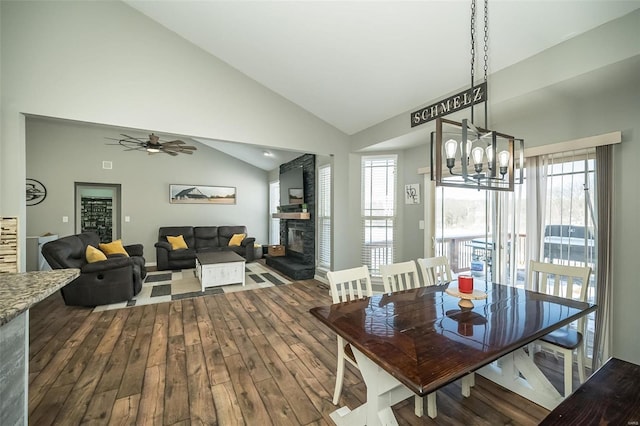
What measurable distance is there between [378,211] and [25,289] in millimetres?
4081

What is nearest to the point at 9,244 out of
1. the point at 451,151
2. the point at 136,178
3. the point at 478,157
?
the point at 451,151

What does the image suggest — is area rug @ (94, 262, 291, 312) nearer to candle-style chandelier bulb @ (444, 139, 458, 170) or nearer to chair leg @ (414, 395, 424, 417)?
chair leg @ (414, 395, 424, 417)

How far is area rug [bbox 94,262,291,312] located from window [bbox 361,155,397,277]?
1.72 m

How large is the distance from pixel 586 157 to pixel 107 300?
19.4 ft

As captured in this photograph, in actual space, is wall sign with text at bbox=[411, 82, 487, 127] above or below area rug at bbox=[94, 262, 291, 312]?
above

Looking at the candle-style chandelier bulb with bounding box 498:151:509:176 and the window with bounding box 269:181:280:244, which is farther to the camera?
the window with bounding box 269:181:280:244

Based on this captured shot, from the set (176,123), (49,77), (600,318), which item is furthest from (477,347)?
(49,77)

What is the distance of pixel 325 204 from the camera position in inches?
202

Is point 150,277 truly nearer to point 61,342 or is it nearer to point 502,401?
point 61,342

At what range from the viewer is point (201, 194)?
722cm

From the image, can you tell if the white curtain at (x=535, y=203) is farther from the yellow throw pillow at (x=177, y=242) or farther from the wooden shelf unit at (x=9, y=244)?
the yellow throw pillow at (x=177, y=242)

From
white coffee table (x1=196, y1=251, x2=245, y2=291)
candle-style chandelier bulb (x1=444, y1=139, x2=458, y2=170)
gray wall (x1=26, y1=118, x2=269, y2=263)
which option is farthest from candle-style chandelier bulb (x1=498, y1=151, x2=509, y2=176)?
gray wall (x1=26, y1=118, x2=269, y2=263)

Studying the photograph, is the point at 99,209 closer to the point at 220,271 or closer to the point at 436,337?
the point at 220,271

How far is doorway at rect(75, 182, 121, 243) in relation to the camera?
604cm
